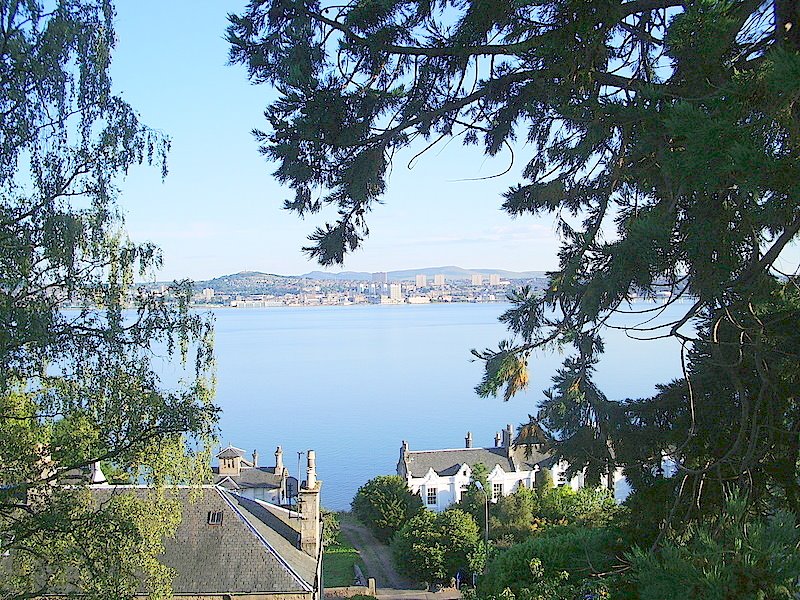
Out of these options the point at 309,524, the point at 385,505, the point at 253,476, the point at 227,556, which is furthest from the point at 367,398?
the point at 227,556

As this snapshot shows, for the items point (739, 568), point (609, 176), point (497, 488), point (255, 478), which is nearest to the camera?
point (739, 568)

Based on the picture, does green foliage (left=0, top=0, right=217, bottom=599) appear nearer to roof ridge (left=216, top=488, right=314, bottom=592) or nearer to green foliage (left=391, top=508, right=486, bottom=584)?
roof ridge (left=216, top=488, right=314, bottom=592)

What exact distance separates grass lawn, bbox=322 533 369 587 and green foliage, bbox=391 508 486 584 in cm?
160

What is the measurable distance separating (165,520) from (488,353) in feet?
11.6

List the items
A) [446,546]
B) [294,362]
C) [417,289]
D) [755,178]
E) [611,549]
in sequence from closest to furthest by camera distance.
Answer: [755,178] → [611,549] → [446,546] → [294,362] → [417,289]

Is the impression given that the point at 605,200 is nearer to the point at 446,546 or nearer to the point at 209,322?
the point at 209,322

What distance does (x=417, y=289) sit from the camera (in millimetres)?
91750

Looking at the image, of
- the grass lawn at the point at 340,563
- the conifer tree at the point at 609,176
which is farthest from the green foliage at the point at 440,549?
the conifer tree at the point at 609,176

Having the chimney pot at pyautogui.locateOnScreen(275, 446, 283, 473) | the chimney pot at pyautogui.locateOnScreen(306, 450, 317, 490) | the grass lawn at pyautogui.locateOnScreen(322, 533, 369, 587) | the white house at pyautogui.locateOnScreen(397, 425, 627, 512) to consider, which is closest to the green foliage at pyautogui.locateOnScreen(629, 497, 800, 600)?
the chimney pot at pyautogui.locateOnScreen(306, 450, 317, 490)

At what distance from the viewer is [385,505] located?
23.4 m

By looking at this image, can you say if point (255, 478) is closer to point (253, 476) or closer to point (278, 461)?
point (253, 476)

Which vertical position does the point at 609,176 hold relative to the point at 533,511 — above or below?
above

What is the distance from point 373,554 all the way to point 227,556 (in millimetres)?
12180

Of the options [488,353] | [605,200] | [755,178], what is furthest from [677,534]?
[755,178]
